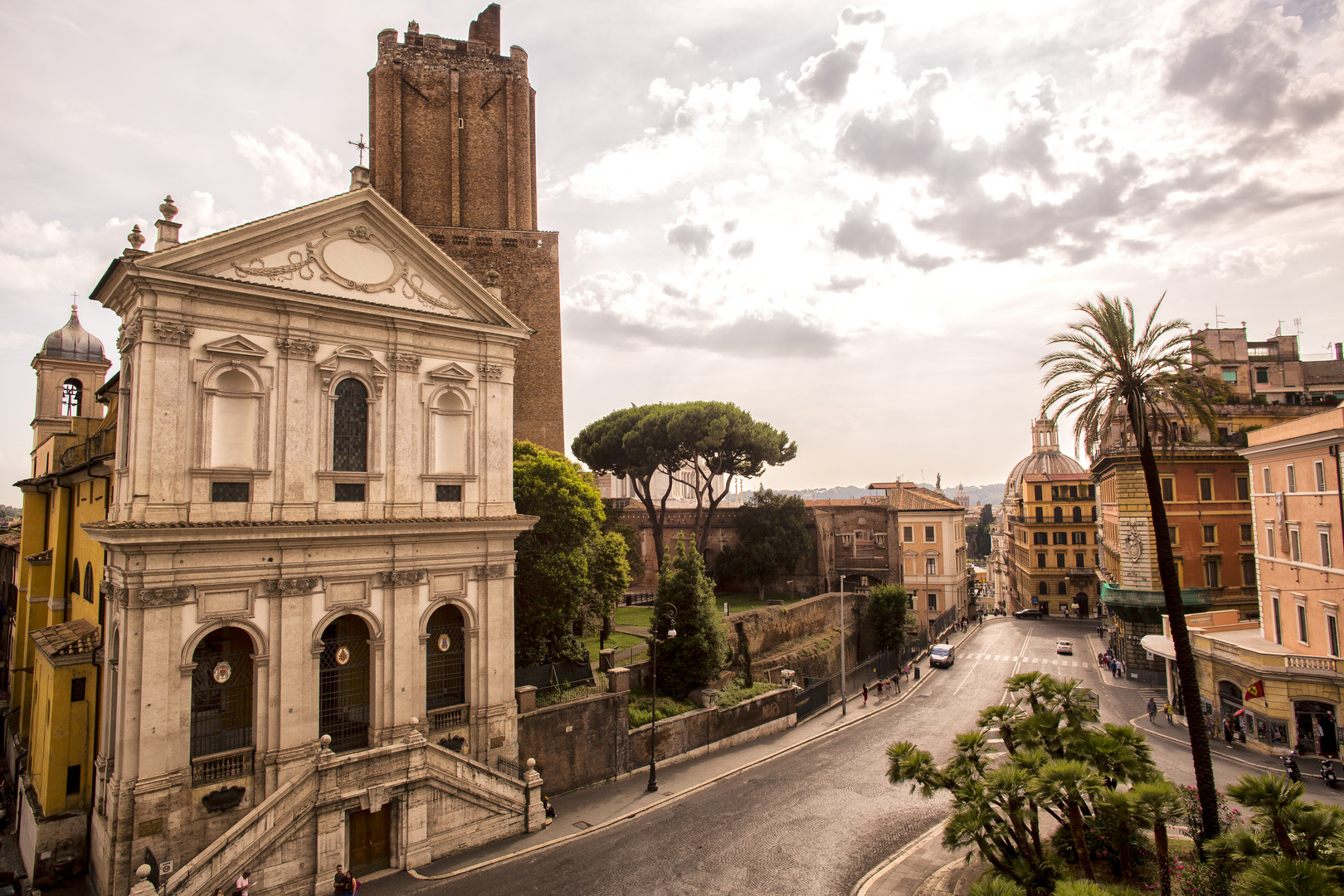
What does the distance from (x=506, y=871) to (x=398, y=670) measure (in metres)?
5.91

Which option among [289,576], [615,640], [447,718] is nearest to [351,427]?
[289,576]

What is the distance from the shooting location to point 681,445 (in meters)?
48.8

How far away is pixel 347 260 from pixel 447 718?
43.9ft

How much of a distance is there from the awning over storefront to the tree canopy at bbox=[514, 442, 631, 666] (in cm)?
2767

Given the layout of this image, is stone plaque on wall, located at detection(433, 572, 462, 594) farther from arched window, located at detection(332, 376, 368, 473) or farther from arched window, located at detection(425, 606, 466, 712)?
arched window, located at detection(332, 376, 368, 473)

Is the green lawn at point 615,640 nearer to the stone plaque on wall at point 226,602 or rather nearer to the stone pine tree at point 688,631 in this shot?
the stone pine tree at point 688,631

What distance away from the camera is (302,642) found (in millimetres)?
18844

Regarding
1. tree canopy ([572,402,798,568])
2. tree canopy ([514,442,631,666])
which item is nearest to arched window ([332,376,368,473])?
tree canopy ([514,442,631,666])

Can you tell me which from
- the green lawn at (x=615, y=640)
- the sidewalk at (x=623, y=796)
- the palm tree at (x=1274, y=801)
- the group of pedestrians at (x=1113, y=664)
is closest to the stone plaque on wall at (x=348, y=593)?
the sidewalk at (x=623, y=796)

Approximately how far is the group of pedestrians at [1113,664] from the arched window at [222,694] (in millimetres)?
45582

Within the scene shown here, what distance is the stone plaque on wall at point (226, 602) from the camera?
17.8m

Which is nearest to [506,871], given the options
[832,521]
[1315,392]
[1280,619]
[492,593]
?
[492,593]

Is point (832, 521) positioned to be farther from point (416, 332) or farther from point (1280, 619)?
point (416, 332)

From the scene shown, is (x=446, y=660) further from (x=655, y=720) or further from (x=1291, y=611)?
(x=1291, y=611)
